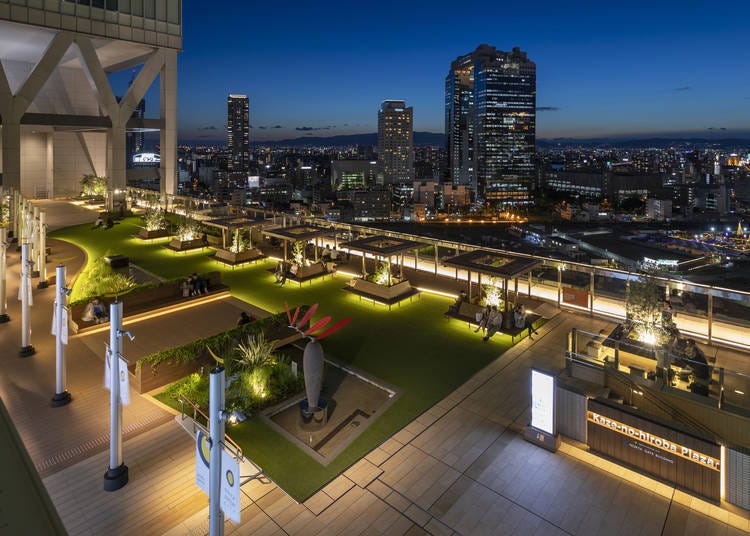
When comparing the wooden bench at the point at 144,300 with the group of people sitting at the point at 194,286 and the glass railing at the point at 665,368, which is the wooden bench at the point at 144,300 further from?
the glass railing at the point at 665,368

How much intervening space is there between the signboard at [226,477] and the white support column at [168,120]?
1391 inches

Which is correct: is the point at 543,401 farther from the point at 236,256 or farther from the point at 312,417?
the point at 236,256

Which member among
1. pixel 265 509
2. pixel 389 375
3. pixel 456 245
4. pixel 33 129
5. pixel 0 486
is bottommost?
pixel 265 509

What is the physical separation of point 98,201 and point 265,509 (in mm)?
38141

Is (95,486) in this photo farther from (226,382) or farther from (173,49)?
(173,49)

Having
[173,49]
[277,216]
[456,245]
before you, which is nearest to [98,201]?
[173,49]

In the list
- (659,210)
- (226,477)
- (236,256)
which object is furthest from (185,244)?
(659,210)

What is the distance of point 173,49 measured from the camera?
35406mm

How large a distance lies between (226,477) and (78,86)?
48136 mm

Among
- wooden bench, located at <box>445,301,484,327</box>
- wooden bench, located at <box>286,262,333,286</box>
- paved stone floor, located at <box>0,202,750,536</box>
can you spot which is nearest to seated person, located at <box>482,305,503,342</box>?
wooden bench, located at <box>445,301,484,327</box>

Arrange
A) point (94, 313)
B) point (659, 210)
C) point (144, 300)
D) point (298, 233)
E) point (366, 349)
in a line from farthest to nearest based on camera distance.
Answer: point (659, 210)
point (298, 233)
point (144, 300)
point (94, 313)
point (366, 349)

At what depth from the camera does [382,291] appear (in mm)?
15930

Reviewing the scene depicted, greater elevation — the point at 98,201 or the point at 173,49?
the point at 173,49

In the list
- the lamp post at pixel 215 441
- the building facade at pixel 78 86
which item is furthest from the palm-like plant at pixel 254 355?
the building facade at pixel 78 86
